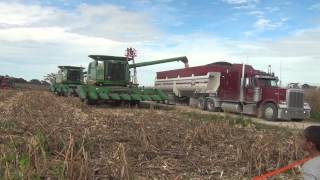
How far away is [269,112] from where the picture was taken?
2595 centimetres

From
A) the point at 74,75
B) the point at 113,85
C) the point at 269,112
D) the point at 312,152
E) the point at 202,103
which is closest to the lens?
the point at 312,152

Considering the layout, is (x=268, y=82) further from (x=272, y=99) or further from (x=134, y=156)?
(x=134, y=156)

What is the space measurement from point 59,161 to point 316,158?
4787 millimetres

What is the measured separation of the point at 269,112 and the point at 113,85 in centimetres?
857

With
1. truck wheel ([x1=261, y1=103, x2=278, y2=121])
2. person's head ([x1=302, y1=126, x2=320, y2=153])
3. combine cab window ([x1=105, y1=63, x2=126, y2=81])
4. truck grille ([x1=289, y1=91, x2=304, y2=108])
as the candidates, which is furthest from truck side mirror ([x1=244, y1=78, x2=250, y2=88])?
person's head ([x1=302, y1=126, x2=320, y2=153])

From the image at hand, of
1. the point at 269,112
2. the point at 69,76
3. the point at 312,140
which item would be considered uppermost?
the point at 69,76

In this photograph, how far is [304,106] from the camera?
2567 cm

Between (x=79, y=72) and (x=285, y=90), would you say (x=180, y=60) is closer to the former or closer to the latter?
(x=79, y=72)

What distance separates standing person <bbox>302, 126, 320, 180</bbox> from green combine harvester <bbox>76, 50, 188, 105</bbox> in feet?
75.4

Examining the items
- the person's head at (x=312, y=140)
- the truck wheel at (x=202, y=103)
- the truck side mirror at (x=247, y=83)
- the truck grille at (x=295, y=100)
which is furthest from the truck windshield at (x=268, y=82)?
the person's head at (x=312, y=140)

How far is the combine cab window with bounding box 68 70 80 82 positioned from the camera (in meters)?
43.7

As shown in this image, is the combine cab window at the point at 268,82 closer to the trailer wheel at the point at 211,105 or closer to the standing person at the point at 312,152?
the trailer wheel at the point at 211,105

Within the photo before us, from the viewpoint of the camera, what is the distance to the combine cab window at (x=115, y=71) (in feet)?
94.9

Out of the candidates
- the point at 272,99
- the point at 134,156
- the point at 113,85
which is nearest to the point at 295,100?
the point at 272,99
